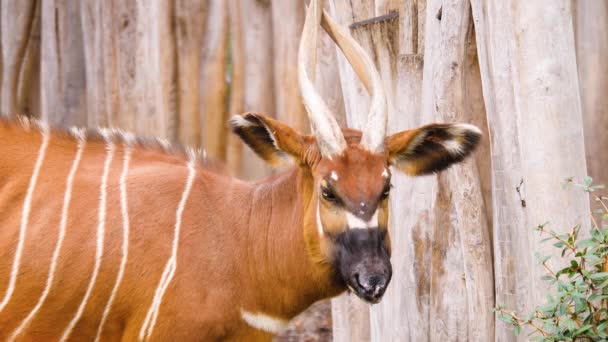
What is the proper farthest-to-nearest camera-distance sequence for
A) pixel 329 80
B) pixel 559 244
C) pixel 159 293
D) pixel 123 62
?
pixel 123 62 < pixel 329 80 < pixel 159 293 < pixel 559 244

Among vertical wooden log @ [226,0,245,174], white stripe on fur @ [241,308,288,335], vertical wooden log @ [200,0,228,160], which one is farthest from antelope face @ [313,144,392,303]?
vertical wooden log @ [200,0,228,160]

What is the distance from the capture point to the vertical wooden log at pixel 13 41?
948cm

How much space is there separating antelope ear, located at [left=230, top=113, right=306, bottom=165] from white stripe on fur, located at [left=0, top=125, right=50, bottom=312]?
1.07 meters

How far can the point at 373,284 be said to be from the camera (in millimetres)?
3770

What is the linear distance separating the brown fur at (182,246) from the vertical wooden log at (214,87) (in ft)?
11.7

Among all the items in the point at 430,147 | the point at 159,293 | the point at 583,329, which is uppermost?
the point at 430,147

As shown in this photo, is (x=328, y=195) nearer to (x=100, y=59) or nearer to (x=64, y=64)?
(x=100, y=59)

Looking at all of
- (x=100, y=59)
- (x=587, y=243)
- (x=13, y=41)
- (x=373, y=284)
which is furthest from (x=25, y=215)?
(x=13, y=41)

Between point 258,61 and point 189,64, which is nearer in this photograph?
point 258,61

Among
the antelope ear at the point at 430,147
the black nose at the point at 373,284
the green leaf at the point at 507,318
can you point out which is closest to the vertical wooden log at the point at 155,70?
the antelope ear at the point at 430,147

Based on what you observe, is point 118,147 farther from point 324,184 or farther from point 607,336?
point 607,336

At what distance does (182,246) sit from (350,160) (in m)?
0.91

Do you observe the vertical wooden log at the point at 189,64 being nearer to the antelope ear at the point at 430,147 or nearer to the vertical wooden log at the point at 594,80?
the antelope ear at the point at 430,147

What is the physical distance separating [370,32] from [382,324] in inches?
64.9
